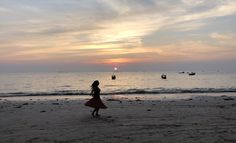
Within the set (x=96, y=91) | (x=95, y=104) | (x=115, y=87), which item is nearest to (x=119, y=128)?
(x=95, y=104)

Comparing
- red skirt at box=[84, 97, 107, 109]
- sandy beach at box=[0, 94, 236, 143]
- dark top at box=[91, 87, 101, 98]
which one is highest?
dark top at box=[91, 87, 101, 98]

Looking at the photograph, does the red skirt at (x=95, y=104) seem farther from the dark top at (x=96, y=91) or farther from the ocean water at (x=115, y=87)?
the ocean water at (x=115, y=87)

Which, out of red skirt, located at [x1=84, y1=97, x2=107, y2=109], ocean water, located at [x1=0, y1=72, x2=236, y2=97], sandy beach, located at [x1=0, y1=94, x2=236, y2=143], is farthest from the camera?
ocean water, located at [x1=0, y1=72, x2=236, y2=97]

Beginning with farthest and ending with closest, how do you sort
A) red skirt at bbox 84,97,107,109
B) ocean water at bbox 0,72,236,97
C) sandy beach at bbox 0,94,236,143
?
ocean water at bbox 0,72,236,97 < red skirt at bbox 84,97,107,109 < sandy beach at bbox 0,94,236,143

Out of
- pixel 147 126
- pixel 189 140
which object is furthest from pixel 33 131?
pixel 189 140

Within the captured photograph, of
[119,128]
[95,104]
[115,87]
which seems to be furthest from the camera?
[115,87]

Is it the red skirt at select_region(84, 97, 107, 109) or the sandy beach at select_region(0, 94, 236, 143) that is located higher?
the red skirt at select_region(84, 97, 107, 109)

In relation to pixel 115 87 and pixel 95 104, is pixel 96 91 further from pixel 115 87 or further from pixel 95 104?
pixel 115 87

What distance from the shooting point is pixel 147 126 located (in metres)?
13.9

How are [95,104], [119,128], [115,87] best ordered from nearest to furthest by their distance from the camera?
[119,128]
[95,104]
[115,87]

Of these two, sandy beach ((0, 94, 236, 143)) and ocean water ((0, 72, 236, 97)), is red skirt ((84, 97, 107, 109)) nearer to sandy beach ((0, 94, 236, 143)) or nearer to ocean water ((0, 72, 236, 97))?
sandy beach ((0, 94, 236, 143))

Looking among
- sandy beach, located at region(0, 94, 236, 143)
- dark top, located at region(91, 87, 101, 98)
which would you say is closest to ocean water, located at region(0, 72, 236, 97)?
dark top, located at region(91, 87, 101, 98)

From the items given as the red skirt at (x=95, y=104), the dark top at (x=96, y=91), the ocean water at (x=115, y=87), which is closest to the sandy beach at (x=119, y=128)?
the red skirt at (x=95, y=104)

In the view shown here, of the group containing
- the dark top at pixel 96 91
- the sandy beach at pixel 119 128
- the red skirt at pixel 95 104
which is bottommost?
the sandy beach at pixel 119 128
